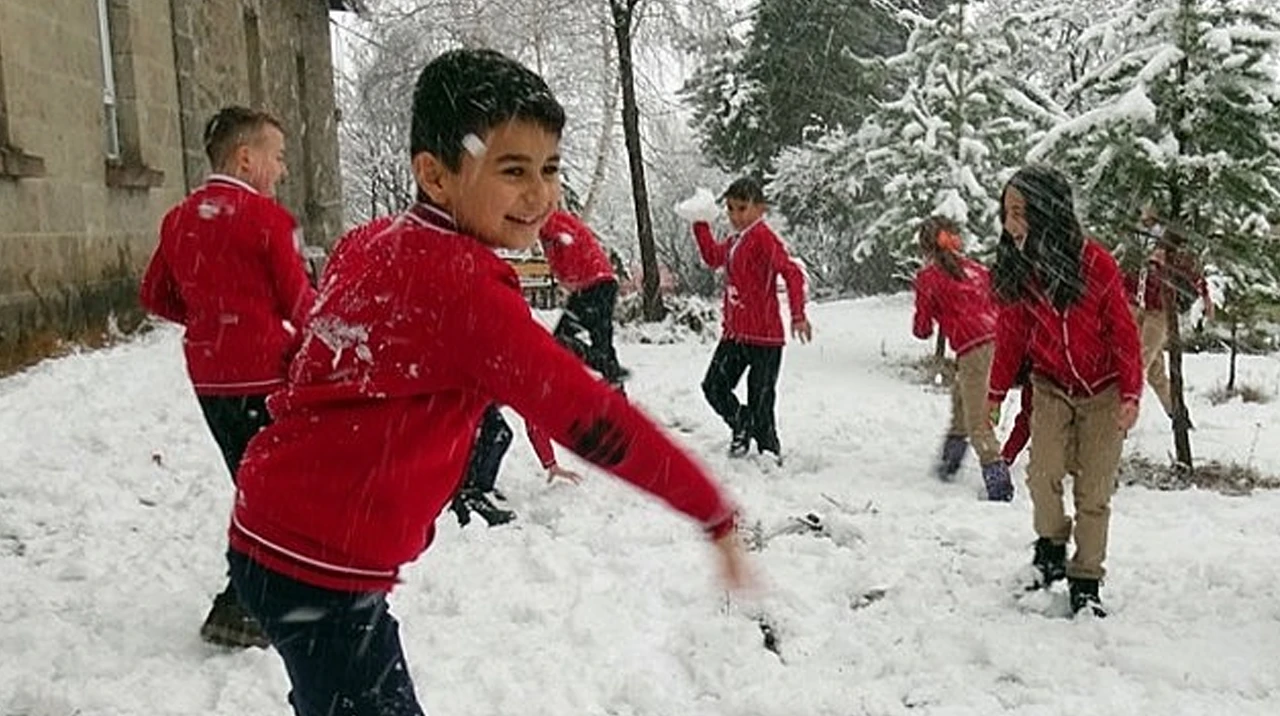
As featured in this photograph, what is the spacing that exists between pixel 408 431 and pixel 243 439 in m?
2.27

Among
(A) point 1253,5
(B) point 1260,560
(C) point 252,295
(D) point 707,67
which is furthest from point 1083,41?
(D) point 707,67

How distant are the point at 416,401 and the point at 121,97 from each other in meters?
11.5

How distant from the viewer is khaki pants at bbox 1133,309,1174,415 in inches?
338

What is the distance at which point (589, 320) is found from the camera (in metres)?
7.28

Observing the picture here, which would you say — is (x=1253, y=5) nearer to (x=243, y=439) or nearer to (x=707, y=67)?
(x=243, y=439)

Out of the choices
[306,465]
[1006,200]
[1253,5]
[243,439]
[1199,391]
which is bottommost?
[1199,391]

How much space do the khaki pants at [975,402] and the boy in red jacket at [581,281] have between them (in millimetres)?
2398

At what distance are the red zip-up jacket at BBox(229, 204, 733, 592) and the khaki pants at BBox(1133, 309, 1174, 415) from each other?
7291 mm

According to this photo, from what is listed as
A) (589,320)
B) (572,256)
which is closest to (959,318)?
(589,320)

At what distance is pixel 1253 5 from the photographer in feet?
26.6

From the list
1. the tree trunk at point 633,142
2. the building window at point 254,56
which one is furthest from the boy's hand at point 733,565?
the building window at point 254,56

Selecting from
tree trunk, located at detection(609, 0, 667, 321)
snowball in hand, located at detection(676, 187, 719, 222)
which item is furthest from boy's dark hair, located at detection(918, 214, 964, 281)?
tree trunk, located at detection(609, 0, 667, 321)

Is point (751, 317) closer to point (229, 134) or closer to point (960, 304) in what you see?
point (960, 304)

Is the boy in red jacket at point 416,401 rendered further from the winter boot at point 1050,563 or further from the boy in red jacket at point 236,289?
the winter boot at point 1050,563
